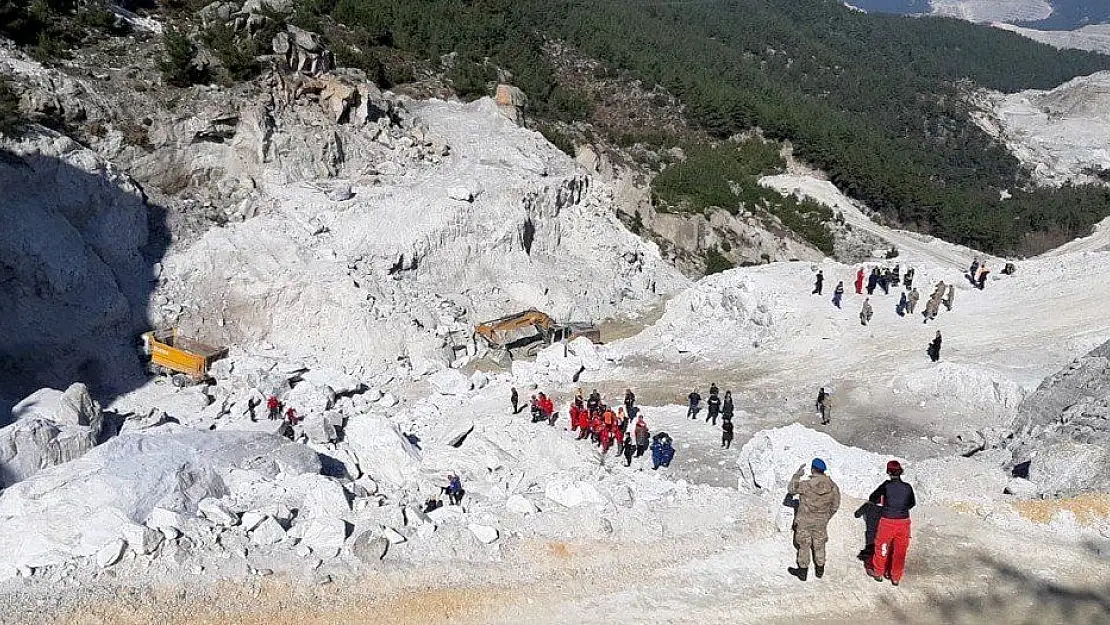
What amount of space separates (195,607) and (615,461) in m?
9.21

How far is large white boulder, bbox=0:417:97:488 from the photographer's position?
45.9 feet

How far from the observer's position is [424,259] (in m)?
28.3

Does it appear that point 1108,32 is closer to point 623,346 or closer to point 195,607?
point 623,346

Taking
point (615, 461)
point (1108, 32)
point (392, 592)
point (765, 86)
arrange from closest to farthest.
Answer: point (392, 592), point (615, 461), point (765, 86), point (1108, 32)

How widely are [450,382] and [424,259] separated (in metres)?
6.84

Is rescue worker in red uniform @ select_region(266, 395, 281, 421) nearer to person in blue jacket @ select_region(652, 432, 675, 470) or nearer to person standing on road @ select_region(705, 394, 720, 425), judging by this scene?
person in blue jacket @ select_region(652, 432, 675, 470)

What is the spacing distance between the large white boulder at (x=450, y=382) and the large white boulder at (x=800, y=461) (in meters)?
10.7

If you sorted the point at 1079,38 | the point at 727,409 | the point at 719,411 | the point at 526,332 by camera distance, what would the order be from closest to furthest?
the point at 727,409 → the point at 719,411 → the point at 526,332 → the point at 1079,38

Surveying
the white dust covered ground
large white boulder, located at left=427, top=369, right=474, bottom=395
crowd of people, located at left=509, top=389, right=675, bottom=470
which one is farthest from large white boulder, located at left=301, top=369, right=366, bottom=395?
crowd of people, located at left=509, top=389, right=675, bottom=470

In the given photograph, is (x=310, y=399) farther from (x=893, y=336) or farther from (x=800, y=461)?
(x=893, y=336)

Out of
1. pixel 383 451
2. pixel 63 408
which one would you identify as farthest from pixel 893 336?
pixel 63 408

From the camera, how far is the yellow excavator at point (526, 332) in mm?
26109

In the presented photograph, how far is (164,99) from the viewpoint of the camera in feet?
99.9

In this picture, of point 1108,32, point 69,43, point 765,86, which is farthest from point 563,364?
point 1108,32
